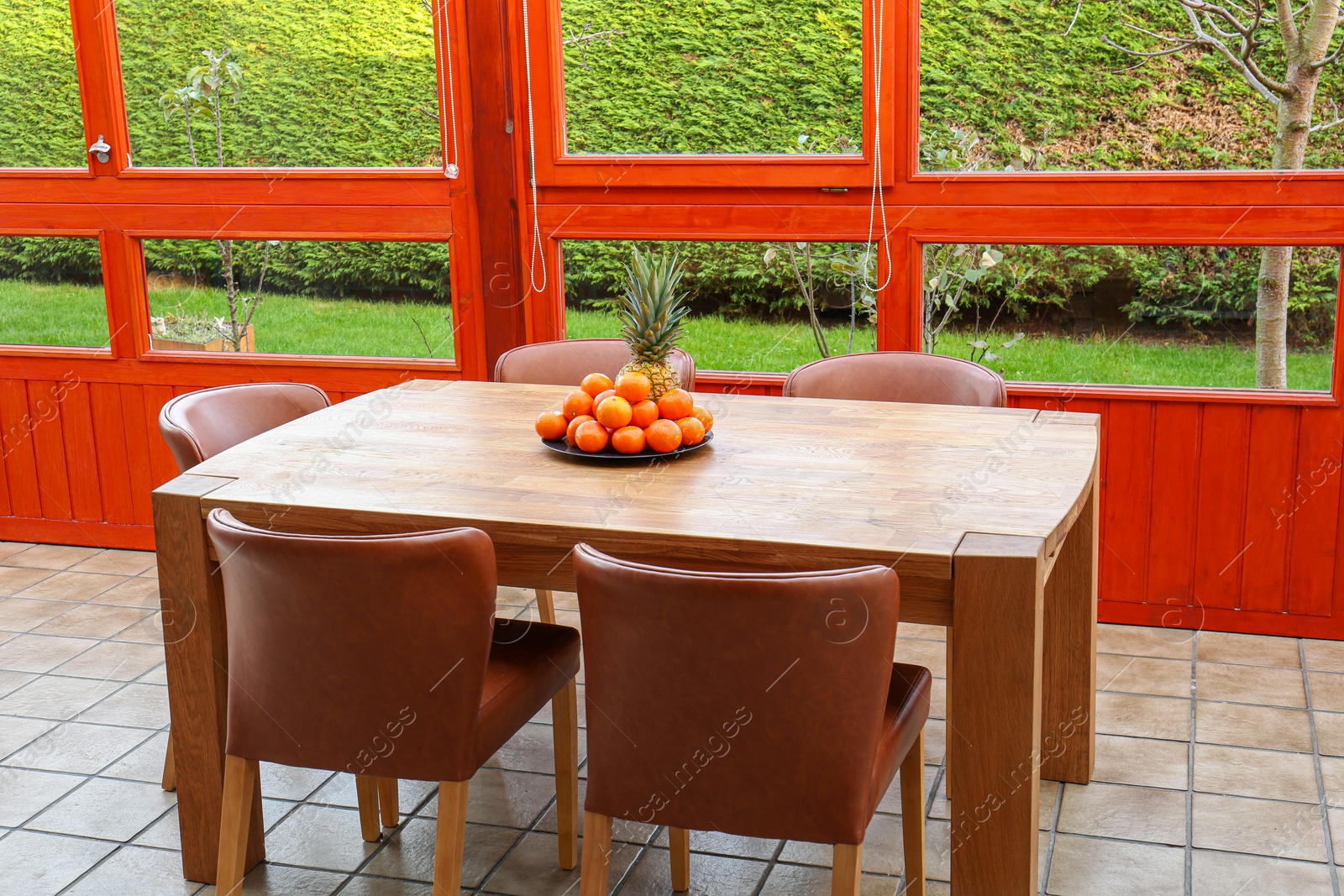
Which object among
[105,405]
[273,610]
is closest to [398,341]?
[105,405]

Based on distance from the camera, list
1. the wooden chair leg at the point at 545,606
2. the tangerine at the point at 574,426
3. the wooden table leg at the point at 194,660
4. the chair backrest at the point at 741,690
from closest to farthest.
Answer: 1. the chair backrest at the point at 741,690
2. the wooden table leg at the point at 194,660
3. the tangerine at the point at 574,426
4. the wooden chair leg at the point at 545,606

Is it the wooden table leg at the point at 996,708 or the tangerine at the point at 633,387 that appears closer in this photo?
the wooden table leg at the point at 996,708

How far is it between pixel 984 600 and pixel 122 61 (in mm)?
3785

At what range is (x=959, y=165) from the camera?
385 cm

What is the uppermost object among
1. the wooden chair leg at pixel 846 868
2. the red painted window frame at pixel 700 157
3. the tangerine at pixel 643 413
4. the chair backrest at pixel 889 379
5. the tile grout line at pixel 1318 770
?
the red painted window frame at pixel 700 157

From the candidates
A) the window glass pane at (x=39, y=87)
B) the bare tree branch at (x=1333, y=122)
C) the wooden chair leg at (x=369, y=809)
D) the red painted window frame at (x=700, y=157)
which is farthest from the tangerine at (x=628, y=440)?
the window glass pane at (x=39, y=87)

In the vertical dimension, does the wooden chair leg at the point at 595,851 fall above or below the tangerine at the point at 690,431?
below

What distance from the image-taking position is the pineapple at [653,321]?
2.51m

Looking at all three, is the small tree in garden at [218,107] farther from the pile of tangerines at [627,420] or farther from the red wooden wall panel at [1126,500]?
the red wooden wall panel at [1126,500]

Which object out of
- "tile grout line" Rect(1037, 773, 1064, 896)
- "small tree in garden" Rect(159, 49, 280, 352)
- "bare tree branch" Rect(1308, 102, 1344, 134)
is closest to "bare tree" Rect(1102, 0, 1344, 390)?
"bare tree branch" Rect(1308, 102, 1344, 134)

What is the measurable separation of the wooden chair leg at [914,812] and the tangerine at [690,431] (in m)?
A: 0.74

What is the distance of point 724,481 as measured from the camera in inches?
95.0

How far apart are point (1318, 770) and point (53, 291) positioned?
14.2 feet

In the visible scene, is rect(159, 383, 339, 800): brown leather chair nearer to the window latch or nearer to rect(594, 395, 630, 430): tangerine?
rect(594, 395, 630, 430): tangerine
